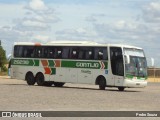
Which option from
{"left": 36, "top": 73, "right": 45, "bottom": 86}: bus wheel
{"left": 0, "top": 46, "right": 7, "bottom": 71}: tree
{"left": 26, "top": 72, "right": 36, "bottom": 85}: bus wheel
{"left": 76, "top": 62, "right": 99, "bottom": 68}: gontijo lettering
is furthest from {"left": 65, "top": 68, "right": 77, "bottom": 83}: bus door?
{"left": 0, "top": 46, "right": 7, "bottom": 71}: tree

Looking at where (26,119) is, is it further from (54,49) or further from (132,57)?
(54,49)

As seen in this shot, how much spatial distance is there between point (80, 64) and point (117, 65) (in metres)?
3.10

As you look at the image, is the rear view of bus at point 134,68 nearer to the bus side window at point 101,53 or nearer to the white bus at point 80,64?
the white bus at point 80,64

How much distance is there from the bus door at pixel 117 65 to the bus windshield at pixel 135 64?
36cm

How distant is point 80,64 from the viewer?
116ft

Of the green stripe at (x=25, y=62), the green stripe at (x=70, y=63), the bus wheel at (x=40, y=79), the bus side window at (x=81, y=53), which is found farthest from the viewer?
the green stripe at (x=25, y=62)

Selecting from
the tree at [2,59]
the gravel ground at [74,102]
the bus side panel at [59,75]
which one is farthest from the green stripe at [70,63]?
the tree at [2,59]

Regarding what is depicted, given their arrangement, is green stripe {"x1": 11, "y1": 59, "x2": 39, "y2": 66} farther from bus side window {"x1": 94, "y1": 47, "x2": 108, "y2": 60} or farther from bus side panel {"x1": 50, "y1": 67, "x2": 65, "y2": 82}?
bus side window {"x1": 94, "y1": 47, "x2": 108, "y2": 60}

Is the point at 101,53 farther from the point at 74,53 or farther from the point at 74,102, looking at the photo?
the point at 74,102

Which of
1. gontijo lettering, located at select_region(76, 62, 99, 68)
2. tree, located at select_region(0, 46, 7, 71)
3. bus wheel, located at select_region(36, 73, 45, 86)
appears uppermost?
tree, located at select_region(0, 46, 7, 71)

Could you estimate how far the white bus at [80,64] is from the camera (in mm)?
33375

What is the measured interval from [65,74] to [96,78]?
2.78 m

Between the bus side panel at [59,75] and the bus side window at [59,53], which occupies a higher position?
the bus side window at [59,53]

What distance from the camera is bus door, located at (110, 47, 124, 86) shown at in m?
33.2
